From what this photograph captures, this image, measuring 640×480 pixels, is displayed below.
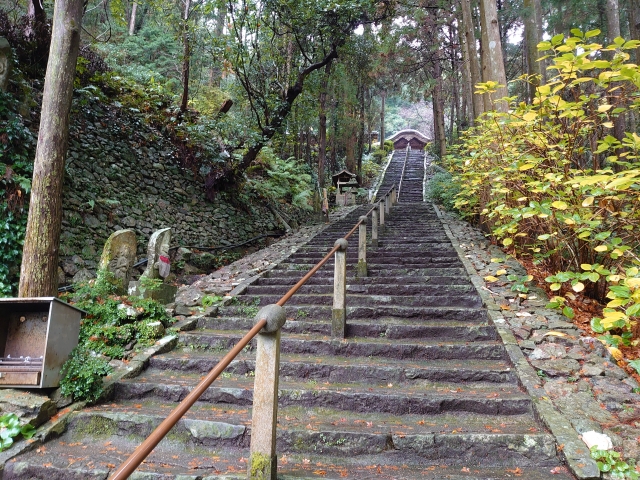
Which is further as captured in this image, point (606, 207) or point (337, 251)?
point (337, 251)

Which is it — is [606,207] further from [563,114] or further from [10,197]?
[10,197]

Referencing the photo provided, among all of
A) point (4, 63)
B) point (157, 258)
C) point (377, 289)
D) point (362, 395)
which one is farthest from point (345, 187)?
point (362, 395)

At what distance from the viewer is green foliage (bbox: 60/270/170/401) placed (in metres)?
3.46

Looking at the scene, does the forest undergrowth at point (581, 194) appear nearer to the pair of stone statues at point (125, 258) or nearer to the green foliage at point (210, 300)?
the green foliage at point (210, 300)

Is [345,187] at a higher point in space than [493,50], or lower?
higher

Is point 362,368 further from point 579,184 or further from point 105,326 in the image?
point 105,326

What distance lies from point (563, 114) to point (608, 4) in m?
7.78

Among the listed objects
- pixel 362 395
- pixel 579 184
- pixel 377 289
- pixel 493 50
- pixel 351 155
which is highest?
pixel 351 155

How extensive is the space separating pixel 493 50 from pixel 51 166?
24.6 feet

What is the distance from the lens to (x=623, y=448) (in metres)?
2.45

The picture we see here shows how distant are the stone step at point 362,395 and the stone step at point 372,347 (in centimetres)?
45

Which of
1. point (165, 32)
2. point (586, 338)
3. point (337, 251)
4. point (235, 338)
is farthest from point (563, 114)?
point (165, 32)

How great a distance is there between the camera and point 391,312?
493cm

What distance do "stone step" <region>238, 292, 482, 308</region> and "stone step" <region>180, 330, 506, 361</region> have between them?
3.05 feet
